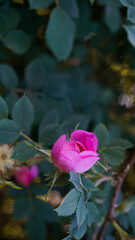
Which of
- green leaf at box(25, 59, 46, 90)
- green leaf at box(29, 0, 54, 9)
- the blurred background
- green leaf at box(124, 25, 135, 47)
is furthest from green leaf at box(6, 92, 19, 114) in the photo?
green leaf at box(124, 25, 135, 47)

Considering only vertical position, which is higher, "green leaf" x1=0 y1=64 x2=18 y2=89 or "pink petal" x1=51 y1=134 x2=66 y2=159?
"pink petal" x1=51 y1=134 x2=66 y2=159

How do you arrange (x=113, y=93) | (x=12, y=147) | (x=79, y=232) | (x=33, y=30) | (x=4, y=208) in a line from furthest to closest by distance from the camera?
(x=113, y=93) < (x=33, y=30) < (x=4, y=208) < (x=12, y=147) < (x=79, y=232)

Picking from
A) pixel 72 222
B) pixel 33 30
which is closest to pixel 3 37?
pixel 33 30

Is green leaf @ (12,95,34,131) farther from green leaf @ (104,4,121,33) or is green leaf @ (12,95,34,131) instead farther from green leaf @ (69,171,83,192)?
green leaf @ (104,4,121,33)

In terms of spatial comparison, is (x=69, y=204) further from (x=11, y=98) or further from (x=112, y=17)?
(x=112, y=17)

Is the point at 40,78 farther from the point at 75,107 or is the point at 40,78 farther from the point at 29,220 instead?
the point at 29,220

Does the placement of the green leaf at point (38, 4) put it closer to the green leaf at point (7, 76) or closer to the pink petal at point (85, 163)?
the green leaf at point (7, 76)

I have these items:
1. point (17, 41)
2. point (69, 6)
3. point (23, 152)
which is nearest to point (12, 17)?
point (17, 41)
